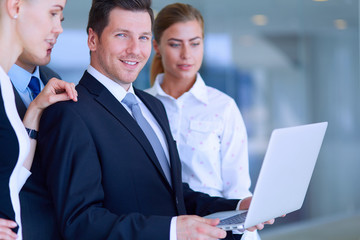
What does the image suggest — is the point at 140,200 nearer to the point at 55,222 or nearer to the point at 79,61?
the point at 55,222

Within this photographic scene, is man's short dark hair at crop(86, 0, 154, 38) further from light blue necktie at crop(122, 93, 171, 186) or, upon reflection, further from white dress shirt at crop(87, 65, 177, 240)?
light blue necktie at crop(122, 93, 171, 186)

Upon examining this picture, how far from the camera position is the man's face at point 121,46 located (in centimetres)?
209

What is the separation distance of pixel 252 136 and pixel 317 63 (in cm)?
139

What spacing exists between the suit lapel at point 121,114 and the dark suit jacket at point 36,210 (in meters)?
0.34

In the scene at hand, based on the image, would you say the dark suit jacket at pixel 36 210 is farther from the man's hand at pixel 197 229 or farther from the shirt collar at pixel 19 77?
the man's hand at pixel 197 229

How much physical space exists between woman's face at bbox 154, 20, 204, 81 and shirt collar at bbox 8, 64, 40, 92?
1036 millimetres

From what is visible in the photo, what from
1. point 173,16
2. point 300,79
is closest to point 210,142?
point 173,16

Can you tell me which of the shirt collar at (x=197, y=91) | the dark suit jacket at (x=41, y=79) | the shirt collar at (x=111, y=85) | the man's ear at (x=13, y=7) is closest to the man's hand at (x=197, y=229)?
the shirt collar at (x=111, y=85)

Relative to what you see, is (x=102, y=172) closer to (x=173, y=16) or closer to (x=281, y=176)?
(x=281, y=176)

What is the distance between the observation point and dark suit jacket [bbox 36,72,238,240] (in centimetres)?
176

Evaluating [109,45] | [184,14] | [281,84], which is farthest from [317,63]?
[109,45]

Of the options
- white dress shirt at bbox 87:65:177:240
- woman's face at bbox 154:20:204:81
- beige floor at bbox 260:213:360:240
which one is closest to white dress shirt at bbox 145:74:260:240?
woman's face at bbox 154:20:204:81

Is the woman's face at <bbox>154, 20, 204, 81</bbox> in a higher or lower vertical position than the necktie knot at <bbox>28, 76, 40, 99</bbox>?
higher

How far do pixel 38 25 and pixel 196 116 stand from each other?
52.9 inches
